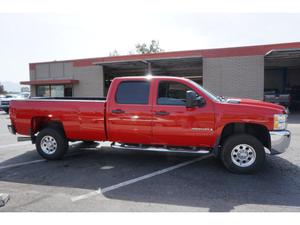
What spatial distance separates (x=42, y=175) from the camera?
484 cm

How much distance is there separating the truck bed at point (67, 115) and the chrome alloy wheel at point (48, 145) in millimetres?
448

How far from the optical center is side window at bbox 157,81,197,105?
5.13m

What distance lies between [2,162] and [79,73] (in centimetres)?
1813

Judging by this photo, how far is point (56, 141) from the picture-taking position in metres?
5.84

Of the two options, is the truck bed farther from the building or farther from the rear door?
the building

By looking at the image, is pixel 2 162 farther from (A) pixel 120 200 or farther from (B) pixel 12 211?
(A) pixel 120 200

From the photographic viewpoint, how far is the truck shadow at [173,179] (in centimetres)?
364

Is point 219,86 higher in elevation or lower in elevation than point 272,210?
higher

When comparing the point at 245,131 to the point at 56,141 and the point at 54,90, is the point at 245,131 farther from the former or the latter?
the point at 54,90

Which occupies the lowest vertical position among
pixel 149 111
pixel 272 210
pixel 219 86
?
pixel 272 210

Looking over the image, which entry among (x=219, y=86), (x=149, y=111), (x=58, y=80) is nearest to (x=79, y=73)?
(x=58, y=80)

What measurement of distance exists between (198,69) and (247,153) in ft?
66.9

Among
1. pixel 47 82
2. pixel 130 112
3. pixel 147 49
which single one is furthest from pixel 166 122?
pixel 147 49

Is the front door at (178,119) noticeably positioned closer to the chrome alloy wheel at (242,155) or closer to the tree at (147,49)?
the chrome alloy wheel at (242,155)
